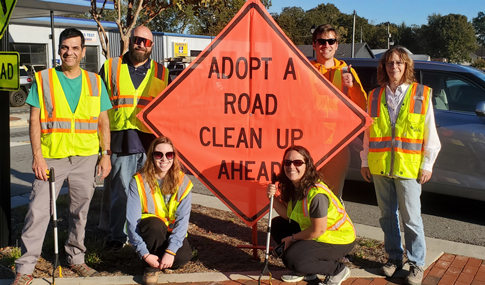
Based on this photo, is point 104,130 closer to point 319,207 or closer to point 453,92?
point 319,207

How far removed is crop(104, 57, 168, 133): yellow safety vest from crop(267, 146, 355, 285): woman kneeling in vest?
4.56 ft

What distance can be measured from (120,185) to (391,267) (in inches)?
94.8

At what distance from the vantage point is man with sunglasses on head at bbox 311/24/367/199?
4078 mm

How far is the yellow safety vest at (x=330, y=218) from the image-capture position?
11.6ft

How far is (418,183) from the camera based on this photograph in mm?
3668

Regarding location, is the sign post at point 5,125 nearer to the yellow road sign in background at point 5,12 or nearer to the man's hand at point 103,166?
the yellow road sign in background at point 5,12

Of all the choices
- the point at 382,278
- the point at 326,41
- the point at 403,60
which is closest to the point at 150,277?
the point at 382,278

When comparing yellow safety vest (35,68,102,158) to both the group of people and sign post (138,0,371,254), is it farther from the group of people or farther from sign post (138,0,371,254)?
sign post (138,0,371,254)

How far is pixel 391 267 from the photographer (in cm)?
379

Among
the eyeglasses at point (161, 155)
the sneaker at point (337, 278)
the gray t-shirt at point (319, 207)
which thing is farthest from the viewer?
the eyeglasses at point (161, 155)

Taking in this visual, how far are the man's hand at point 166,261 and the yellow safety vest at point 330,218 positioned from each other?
985mm

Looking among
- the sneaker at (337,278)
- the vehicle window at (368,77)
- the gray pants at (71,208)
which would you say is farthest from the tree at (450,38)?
the gray pants at (71,208)

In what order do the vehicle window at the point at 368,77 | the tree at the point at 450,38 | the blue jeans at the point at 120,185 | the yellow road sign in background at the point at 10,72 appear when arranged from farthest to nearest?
the tree at the point at 450,38 < the vehicle window at the point at 368,77 < the blue jeans at the point at 120,185 < the yellow road sign in background at the point at 10,72

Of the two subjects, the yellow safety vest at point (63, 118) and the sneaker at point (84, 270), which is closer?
the yellow safety vest at point (63, 118)
